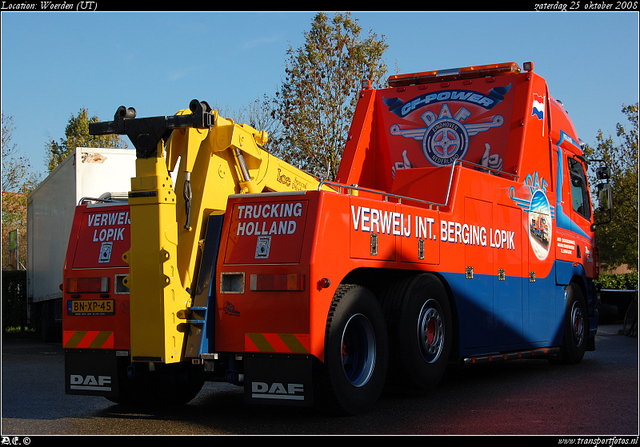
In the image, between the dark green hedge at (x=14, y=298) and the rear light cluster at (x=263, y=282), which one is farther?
the dark green hedge at (x=14, y=298)

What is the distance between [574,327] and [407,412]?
542cm

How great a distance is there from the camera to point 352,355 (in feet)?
22.2

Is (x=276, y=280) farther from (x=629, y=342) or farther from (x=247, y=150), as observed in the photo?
(x=629, y=342)

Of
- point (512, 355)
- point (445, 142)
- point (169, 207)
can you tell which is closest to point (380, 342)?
point (169, 207)

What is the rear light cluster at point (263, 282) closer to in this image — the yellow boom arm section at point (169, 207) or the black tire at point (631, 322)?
the yellow boom arm section at point (169, 207)

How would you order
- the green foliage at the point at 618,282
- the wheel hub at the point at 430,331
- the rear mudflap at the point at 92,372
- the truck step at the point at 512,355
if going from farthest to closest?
the green foliage at the point at 618,282
the truck step at the point at 512,355
the wheel hub at the point at 430,331
the rear mudflap at the point at 92,372

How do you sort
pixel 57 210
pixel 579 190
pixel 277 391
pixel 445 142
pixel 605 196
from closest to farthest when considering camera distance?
1. pixel 277 391
2. pixel 445 142
3. pixel 605 196
4. pixel 579 190
5. pixel 57 210

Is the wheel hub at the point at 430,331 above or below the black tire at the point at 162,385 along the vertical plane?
above

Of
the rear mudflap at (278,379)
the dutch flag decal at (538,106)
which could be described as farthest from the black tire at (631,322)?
the rear mudflap at (278,379)

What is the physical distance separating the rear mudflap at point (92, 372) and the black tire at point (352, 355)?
1.99 meters

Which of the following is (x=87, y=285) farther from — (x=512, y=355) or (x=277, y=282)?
(x=512, y=355)

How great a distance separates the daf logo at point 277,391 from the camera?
606 cm

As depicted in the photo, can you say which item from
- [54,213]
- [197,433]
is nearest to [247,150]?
[197,433]

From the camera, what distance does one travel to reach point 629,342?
51.8ft
